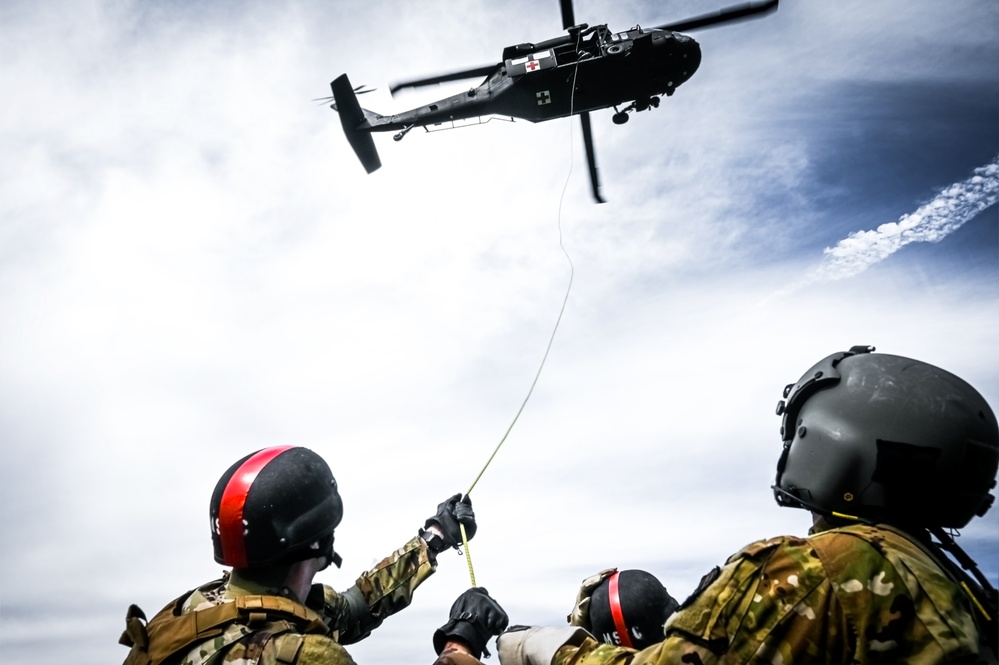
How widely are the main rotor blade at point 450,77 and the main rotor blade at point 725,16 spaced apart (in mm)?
4527

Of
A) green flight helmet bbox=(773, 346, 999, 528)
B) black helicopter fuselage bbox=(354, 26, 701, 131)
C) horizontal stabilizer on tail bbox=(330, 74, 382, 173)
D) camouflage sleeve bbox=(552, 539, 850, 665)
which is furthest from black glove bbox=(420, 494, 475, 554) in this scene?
horizontal stabilizer on tail bbox=(330, 74, 382, 173)

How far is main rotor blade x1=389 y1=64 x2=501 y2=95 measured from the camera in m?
16.1

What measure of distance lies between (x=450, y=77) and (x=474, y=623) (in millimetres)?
15143

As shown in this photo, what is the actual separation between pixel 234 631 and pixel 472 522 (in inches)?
99.4

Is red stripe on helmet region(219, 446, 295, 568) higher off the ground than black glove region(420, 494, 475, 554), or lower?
higher

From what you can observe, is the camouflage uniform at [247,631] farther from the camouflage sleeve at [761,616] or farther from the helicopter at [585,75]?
the helicopter at [585,75]

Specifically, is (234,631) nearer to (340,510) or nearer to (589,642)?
(340,510)

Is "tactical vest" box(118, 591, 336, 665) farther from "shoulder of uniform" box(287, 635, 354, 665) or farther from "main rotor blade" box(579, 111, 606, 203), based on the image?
"main rotor blade" box(579, 111, 606, 203)

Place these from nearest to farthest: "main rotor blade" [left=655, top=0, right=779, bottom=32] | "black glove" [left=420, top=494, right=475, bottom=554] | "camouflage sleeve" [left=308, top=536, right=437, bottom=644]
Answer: "camouflage sleeve" [left=308, top=536, right=437, bottom=644], "black glove" [left=420, top=494, right=475, bottom=554], "main rotor blade" [left=655, top=0, right=779, bottom=32]

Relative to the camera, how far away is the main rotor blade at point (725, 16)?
13.9 metres

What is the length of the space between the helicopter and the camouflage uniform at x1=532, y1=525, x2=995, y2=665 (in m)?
→ 14.7

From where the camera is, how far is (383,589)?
5500 mm

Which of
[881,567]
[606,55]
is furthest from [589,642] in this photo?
[606,55]

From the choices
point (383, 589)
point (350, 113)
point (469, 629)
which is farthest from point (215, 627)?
point (350, 113)
